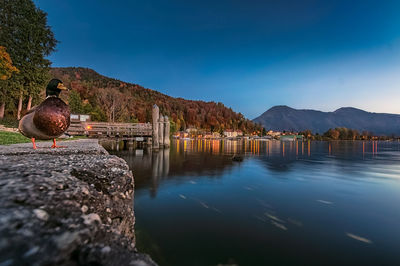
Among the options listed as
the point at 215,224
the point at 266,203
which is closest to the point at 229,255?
the point at 215,224

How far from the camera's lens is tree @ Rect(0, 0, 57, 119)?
26.9m

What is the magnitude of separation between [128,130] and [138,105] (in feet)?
268

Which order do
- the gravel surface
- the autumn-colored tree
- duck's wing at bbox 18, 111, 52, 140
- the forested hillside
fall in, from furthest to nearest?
the forested hillside < the autumn-colored tree < duck's wing at bbox 18, 111, 52, 140 < the gravel surface

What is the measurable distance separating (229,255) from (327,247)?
2562 millimetres

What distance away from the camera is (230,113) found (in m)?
196

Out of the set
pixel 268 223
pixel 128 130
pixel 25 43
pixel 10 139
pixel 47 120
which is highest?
pixel 25 43

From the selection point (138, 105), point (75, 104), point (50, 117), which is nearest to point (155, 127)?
point (50, 117)

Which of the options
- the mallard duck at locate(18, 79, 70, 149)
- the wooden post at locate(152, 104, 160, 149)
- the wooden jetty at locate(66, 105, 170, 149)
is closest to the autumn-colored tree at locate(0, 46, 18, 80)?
the wooden jetty at locate(66, 105, 170, 149)

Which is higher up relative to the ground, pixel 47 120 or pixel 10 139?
pixel 47 120

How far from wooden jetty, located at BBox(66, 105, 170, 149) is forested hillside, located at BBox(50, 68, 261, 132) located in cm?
2531

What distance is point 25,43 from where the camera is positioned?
2827cm

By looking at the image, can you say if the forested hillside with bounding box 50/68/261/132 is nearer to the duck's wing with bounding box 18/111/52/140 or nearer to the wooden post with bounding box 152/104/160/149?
the wooden post with bounding box 152/104/160/149

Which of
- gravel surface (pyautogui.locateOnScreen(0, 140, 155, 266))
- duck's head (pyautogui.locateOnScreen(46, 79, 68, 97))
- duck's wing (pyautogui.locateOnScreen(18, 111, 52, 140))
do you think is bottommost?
gravel surface (pyautogui.locateOnScreen(0, 140, 155, 266))

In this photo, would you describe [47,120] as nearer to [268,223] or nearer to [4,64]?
[268,223]
